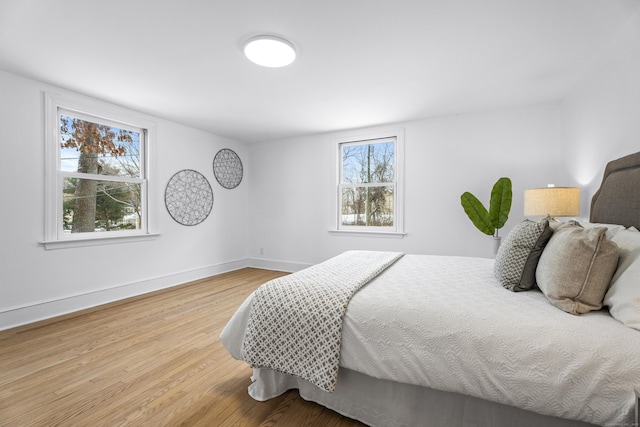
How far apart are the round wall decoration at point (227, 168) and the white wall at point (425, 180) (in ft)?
1.10

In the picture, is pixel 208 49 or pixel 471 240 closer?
pixel 208 49

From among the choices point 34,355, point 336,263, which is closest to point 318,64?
point 336,263

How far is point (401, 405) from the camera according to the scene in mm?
1342

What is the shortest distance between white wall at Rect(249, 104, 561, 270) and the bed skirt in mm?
2737

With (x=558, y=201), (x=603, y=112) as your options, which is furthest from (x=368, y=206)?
(x=603, y=112)

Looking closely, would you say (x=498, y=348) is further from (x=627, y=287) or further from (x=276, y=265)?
(x=276, y=265)

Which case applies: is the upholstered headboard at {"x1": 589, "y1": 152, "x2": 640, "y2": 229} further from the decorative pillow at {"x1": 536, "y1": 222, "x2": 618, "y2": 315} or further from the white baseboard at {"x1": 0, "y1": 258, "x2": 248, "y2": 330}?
the white baseboard at {"x1": 0, "y1": 258, "x2": 248, "y2": 330}

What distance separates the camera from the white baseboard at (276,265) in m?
4.82

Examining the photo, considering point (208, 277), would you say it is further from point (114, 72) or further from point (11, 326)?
point (114, 72)

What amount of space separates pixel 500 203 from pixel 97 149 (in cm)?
473

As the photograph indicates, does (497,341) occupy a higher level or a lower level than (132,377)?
higher

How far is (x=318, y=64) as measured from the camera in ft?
7.96

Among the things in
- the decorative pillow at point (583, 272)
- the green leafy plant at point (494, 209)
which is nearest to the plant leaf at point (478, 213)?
the green leafy plant at point (494, 209)

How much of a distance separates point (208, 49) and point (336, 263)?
6.47 feet
